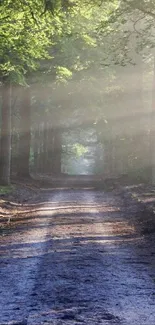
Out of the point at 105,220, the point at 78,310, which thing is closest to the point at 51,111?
the point at 105,220

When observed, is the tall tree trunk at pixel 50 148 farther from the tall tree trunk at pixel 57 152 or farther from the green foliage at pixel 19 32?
the green foliage at pixel 19 32

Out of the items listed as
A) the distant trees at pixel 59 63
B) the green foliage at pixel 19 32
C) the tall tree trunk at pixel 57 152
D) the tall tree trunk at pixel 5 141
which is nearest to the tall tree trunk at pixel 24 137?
the distant trees at pixel 59 63

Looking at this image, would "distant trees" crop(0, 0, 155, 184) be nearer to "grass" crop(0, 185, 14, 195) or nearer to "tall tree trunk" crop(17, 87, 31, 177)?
"tall tree trunk" crop(17, 87, 31, 177)

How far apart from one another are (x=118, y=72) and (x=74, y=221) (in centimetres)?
2955

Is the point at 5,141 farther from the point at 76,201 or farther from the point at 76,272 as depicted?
the point at 76,272

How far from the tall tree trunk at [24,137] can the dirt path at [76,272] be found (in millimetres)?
15434

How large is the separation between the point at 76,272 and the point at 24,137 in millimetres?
24305

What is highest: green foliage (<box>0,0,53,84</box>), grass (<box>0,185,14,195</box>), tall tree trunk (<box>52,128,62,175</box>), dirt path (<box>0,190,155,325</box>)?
green foliage (<box>0,0,53,84</box>)

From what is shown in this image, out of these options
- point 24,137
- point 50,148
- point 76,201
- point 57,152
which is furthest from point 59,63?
point 50,148

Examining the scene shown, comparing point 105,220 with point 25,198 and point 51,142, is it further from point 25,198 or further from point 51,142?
point 51,142

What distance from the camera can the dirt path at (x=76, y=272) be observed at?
20.5 feet

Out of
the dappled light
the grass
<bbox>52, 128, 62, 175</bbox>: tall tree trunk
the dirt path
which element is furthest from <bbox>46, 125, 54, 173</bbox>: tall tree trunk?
the dirt path

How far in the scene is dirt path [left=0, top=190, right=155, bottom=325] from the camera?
625cm

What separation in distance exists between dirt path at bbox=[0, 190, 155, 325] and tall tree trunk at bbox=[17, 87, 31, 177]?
50.6 feet
